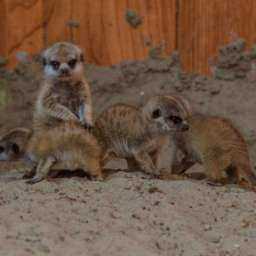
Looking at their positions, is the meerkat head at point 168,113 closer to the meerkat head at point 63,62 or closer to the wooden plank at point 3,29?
the meerkat head at point 63,62

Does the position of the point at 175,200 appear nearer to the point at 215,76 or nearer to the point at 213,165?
the point at 213,165

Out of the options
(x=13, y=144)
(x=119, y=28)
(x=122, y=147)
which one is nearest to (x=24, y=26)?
(x=119, y=28)

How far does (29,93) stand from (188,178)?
1613 millimetres

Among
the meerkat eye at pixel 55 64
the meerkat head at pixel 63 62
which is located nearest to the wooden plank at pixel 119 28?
the meerkat head at pixel 63 62

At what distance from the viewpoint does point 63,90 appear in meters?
6.24

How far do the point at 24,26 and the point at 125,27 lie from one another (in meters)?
0.71

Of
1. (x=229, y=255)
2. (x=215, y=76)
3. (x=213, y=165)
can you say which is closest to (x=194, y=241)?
(x=229, y=255)

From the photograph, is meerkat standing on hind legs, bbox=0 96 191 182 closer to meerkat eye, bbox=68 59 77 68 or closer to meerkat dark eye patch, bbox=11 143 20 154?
meerkat dark eye patch, bbox=11 143 20 154

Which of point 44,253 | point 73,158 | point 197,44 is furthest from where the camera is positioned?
point 197,44

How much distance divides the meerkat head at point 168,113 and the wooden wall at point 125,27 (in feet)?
3.14

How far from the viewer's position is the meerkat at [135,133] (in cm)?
585

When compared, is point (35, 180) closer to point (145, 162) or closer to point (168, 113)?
point (145, 162)

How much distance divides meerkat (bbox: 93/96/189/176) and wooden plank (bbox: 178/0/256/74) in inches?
37.1

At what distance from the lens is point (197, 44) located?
22.0 ft
